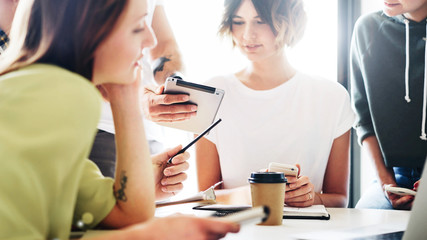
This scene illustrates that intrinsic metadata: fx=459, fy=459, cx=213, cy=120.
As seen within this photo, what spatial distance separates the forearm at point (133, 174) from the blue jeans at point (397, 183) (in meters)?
1.13

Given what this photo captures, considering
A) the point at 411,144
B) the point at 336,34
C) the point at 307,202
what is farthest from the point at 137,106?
the point at 336,34

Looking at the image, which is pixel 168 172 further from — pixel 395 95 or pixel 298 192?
pixel 395 95

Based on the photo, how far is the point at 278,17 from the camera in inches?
74.8

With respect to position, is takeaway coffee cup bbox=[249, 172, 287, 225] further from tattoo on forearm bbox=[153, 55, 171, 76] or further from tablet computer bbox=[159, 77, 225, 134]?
tattoo on forearm bbox=[153, 55, 171, 76]

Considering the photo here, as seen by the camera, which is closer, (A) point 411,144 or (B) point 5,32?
(B) point 5,32

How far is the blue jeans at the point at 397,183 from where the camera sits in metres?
1.80

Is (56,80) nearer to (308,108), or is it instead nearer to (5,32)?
(5,32)

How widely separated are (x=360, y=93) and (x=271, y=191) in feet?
3.84

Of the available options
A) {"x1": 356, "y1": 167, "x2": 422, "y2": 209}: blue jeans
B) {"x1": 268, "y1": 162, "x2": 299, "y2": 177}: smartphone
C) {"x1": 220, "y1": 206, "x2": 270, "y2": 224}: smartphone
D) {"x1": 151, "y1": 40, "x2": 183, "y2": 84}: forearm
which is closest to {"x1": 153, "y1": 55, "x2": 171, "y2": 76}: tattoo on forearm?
{"x1": 151, "y1": 40, "x2": 183, "y2": 84}: forearm

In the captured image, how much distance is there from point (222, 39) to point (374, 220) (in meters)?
1.12

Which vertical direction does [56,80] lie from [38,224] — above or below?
above

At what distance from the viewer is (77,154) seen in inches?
24.8

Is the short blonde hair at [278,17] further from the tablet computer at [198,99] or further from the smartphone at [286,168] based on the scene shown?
the smartphone at [286,168]

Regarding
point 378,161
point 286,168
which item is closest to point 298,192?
point 286,168
